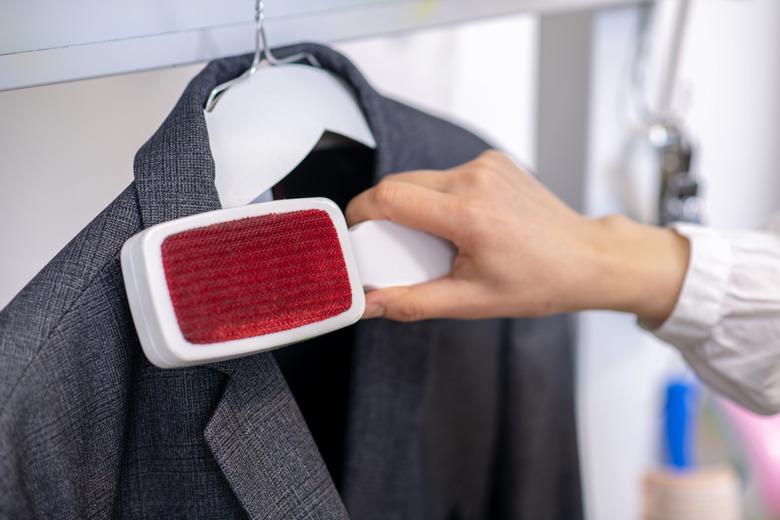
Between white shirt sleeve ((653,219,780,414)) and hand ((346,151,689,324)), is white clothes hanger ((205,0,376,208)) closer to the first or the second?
hand ((346,151,689,324))

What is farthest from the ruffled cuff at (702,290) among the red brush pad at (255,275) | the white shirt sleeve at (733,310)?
the red brush pad at (255,275)

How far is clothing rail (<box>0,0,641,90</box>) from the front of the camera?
417 millimetres

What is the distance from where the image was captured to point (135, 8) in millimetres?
452

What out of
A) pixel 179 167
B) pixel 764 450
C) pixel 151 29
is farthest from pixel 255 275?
pixel 764 450

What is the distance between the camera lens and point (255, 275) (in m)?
0.36

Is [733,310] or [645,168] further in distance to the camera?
[645,168]

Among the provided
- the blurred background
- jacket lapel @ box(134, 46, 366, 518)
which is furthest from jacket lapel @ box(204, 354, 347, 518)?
the blurred background

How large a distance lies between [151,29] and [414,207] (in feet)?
0.64

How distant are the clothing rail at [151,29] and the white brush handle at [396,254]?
16 cm

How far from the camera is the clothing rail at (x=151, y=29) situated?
0.42m

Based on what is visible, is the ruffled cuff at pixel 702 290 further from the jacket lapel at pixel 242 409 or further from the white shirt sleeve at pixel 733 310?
the jacket lapel at pixel 242 409

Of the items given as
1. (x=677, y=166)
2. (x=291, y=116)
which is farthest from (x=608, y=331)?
(x=291, y=116)

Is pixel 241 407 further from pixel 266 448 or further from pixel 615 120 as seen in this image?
pixel 615 120

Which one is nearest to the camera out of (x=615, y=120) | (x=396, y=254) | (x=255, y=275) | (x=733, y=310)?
(x=255, y=275)
